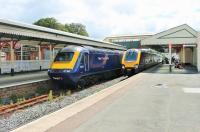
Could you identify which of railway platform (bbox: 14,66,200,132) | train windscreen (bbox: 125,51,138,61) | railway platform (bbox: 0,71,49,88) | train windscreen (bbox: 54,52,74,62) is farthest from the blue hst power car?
railway platform (bbox: 14,66,200,132)

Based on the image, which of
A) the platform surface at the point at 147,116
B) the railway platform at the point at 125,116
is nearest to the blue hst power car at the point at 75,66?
the railway platform at the point at 125,116

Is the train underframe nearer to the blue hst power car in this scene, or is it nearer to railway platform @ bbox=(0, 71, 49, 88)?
the blue hst power car

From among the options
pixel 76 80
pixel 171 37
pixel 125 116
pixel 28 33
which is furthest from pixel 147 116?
pixel 171 37

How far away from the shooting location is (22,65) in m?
32.7

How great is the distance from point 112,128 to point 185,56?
44644 mm

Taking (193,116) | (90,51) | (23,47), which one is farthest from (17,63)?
(193,116)

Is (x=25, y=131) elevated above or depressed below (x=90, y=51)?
below

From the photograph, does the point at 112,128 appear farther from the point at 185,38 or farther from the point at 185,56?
the point at 185,56

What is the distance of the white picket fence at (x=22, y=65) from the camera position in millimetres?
29350

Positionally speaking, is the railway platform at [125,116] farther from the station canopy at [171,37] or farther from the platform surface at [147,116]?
the station canopy at [171,37]

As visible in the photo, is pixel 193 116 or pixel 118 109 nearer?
pixel 193 116

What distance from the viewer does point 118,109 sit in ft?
34.6

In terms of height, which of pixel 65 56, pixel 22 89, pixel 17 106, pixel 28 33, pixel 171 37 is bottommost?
pixel 17 106

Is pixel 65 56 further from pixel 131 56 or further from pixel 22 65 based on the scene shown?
pixel 22 65
